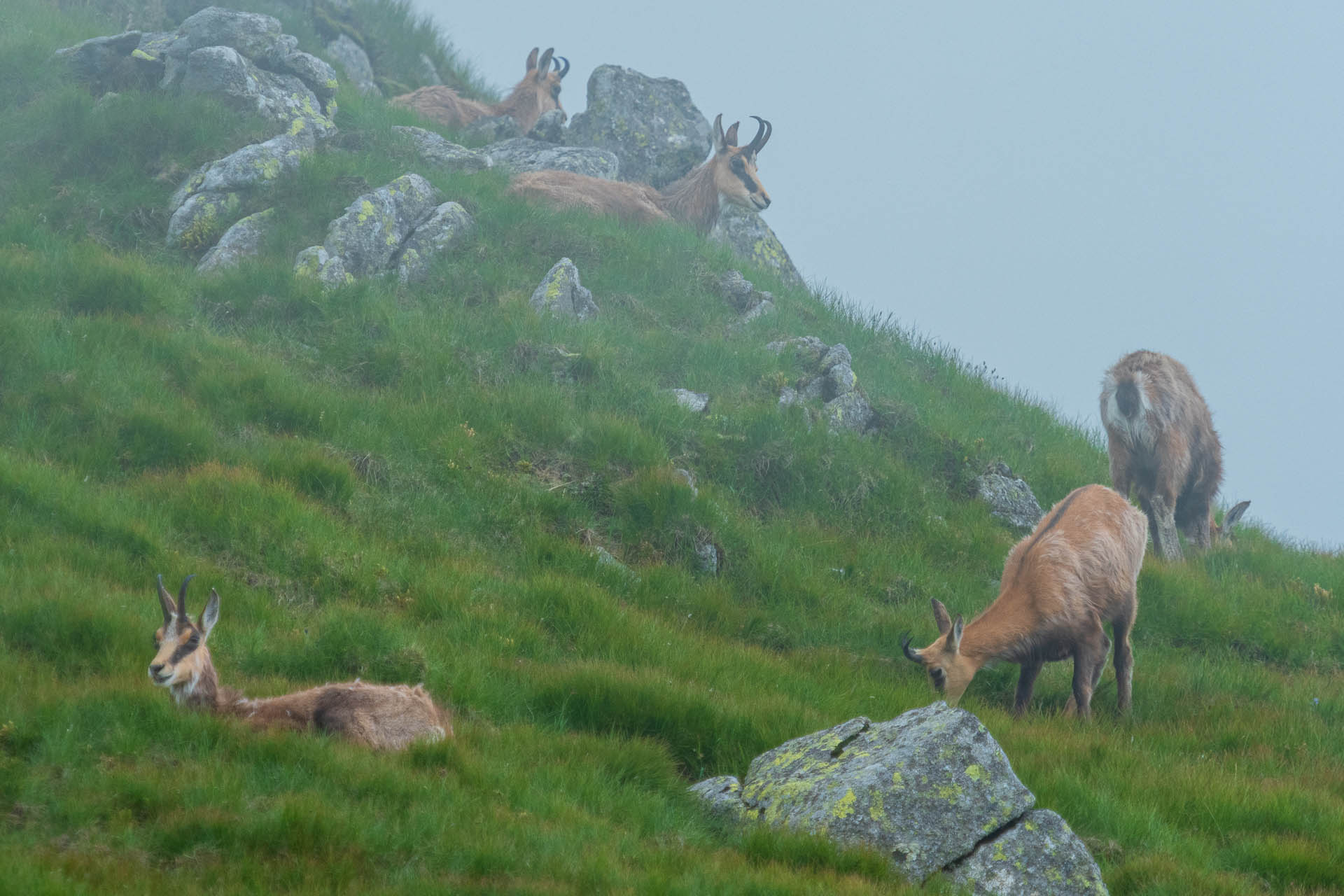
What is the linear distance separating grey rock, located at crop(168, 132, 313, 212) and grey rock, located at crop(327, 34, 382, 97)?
7159 mm

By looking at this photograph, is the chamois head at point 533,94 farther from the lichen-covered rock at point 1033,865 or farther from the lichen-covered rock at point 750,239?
the lichen-covered rock at point 1033,865

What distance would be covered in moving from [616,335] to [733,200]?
7.58 metres

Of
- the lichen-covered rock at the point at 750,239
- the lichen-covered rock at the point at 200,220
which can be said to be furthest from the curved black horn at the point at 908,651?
the lichen-covered rock at the point at 750,239

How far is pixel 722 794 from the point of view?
7.18 metres

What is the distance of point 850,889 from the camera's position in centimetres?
577

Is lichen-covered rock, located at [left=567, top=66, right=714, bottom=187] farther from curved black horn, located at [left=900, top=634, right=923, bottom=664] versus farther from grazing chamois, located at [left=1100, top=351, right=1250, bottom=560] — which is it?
curved black horn, located at [left=900, top=634, right=923, bottom=664]

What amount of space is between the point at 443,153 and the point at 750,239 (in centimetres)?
598

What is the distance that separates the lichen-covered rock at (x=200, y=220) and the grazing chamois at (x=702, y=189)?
5463mm

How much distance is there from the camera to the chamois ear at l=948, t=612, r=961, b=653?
31.8 ft

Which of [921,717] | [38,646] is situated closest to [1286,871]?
[921,717]

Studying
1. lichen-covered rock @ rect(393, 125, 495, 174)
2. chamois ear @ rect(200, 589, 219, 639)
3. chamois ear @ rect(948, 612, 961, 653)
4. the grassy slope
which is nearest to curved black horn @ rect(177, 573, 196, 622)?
chamois ear @ rect(200, 589, 219, 639)

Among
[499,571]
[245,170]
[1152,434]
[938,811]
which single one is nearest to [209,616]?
[499,571]

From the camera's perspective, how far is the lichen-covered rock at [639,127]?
80.4 feet

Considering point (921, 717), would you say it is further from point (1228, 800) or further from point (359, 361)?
point (359, 361)
